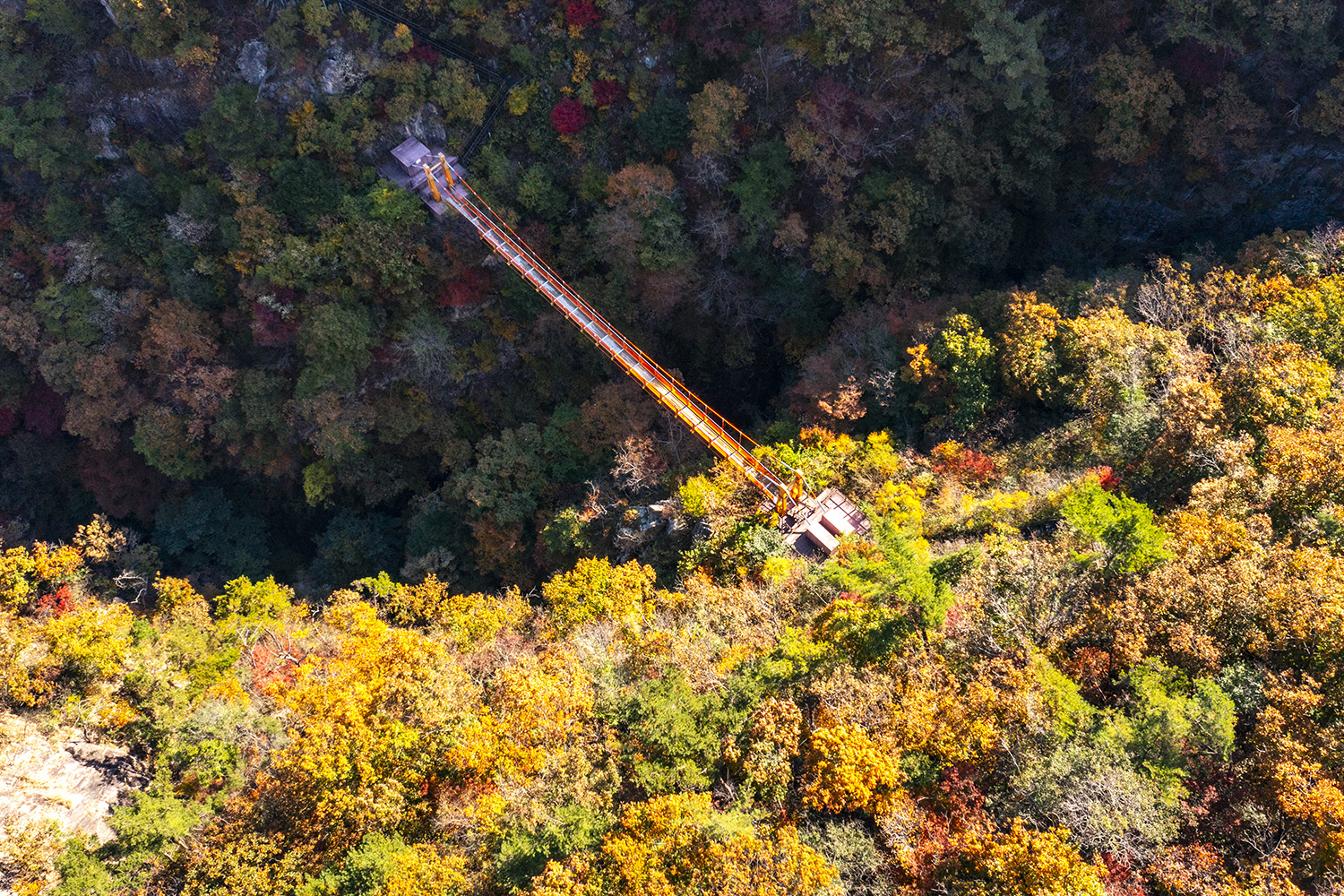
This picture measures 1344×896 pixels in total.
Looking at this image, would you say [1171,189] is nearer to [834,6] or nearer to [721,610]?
[834,6]

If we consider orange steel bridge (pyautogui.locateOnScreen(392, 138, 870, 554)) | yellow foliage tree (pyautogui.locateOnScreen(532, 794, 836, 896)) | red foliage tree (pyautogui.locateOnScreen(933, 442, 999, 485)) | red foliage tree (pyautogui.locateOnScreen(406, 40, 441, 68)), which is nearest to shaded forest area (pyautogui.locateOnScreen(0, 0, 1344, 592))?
red foliage tree (pyautogui.locateOnScreen(406, 40, 441, 68))

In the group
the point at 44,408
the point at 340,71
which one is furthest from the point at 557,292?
the point at 44,408

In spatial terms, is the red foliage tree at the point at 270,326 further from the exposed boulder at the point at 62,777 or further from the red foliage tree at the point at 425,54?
the exposed boulder at the point at 62,777

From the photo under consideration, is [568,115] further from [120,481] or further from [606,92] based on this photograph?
[120,481]

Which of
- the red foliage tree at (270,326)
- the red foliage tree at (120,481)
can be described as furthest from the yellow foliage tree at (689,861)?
Answer: the red foliage tree at (120,481)

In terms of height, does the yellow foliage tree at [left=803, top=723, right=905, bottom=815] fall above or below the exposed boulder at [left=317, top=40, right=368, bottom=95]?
below

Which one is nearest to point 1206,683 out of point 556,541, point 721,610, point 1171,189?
point 721,610

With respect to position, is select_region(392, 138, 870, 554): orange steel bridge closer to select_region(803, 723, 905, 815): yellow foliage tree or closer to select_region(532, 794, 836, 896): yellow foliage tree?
select_region(803, 723, 905, 815): yellow foliage tree
